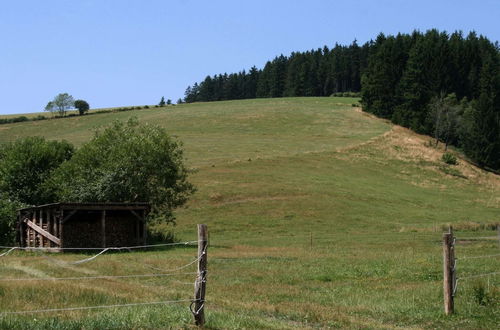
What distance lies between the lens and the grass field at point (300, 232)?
1395 centimetres

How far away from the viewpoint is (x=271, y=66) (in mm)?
197625

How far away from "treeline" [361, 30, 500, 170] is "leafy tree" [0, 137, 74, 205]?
67748mm

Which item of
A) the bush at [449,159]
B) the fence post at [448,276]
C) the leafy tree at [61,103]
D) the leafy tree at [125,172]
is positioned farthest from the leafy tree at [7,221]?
the leafy tree at [61,103]

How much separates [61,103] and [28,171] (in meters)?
124

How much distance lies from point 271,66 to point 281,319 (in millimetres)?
187499

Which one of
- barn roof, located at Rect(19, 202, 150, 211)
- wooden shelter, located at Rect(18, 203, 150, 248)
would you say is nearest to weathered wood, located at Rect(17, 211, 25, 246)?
wooden shelter, located at Rect(18, 203, 150, 248)

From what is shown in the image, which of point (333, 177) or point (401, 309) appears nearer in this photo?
point (401, 309)

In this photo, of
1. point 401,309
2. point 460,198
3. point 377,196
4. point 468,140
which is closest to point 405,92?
point 468,140

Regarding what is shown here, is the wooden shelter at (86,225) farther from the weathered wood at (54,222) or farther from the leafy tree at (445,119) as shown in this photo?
the leafy tree at (445,119)

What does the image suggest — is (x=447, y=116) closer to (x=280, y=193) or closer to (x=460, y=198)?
(x=460, y=198)

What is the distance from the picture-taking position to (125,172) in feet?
145

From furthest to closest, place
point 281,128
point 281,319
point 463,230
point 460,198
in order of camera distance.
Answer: point 281,128 → point 460,198 → point 463,230 → point 281,319

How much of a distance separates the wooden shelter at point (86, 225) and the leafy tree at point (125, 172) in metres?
3.24

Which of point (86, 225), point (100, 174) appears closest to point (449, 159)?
point (100, 174)
